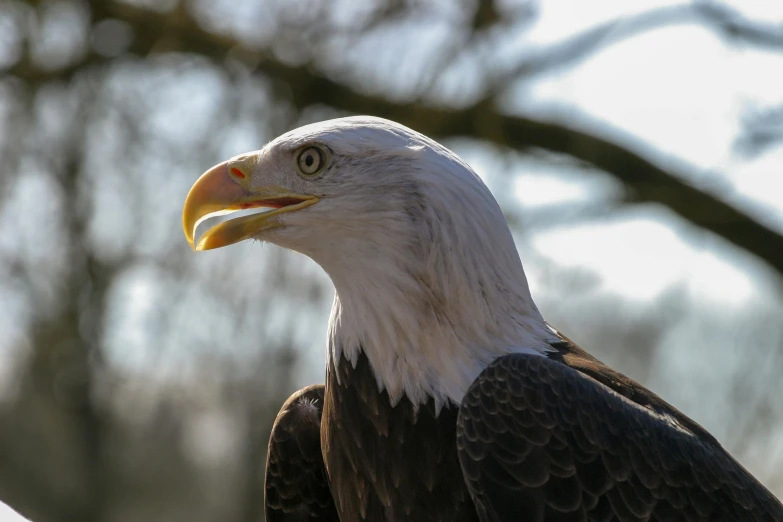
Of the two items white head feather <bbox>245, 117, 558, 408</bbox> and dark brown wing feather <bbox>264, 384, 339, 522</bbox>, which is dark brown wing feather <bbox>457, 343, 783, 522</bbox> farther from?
dark brown wing feather <bbox>264, 384, 339, 522</bbox>

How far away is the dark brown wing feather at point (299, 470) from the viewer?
4.08 meters

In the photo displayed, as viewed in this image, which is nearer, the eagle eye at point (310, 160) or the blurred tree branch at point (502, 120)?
the eagle eye at point (310, 160)

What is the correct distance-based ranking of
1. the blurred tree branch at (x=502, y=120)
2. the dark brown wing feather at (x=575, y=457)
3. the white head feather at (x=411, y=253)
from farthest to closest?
the blurred tree branch at (x=502, y=120)
the white head feather at (x=411, y=253)
the dark brown wing feather at (x=575, y=457)

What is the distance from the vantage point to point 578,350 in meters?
3.82

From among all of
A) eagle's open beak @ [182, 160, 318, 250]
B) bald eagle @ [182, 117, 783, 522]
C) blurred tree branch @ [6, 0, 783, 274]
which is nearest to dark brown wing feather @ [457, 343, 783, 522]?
bald eagle @ [182, 117, 783, 522]

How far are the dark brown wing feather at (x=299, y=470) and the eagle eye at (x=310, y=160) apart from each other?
1.10 metres

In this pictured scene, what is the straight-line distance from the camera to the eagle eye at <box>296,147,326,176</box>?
353 cm

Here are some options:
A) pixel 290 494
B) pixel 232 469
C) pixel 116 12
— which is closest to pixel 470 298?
pixel 290 494

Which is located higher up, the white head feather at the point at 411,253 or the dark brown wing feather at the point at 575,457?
the white head feather at the point at 411,253

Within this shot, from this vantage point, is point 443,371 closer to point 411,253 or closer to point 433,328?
point 433,328

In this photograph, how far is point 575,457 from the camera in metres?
3.19

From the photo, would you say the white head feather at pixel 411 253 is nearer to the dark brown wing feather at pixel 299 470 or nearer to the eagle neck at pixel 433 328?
the eagle neck at pixel 433 328

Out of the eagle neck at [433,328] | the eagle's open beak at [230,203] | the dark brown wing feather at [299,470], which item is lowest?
the dark brown wing feather at [299,470]

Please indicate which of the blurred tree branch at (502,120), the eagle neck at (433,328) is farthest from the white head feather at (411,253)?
the blurred tree branch at (502,120)
